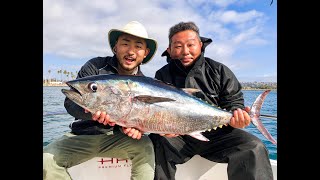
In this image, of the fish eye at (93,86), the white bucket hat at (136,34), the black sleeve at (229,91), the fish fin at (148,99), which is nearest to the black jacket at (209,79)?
the black sleeve at (229,91)

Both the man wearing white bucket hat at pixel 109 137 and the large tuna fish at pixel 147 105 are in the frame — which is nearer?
the large tuna fish at pixel 147 105

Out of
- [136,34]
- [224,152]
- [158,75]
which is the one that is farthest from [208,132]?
[136,34]

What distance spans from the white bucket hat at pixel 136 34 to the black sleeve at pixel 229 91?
1.06 meters

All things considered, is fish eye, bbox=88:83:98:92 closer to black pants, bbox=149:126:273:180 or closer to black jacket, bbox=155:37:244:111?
black pants, bbox=149:126:273:180

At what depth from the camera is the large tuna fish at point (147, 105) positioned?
310cm

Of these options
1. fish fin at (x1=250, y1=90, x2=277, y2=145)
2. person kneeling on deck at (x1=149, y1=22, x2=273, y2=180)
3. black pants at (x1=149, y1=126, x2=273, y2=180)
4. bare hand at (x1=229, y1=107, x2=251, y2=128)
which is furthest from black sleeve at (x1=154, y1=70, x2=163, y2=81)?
fish fin at (x1=250, y1=90, x2=277, y2=145)

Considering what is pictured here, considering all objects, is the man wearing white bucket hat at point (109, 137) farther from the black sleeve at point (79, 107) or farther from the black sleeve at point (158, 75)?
the black sleeve at point (158, 75)

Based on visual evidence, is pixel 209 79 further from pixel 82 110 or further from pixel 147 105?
pixel 82 110

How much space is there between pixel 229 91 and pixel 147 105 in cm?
137

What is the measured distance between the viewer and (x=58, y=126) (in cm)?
1458

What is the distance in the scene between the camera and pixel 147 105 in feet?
10.4
